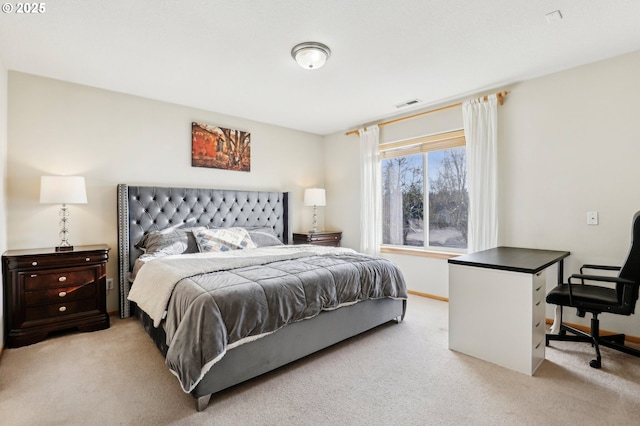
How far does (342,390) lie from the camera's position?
2.05 meters

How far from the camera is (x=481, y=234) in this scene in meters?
3.55

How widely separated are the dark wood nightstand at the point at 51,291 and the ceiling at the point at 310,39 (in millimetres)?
1770

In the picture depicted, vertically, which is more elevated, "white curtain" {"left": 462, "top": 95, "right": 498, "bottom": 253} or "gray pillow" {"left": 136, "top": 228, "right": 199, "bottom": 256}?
"white curtain" {"left": 462, "top": 95, "right": 498, "bottom": 253}

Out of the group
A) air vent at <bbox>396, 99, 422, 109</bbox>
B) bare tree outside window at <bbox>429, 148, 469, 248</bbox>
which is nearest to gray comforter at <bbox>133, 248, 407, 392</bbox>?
bare tree outside window at <bbox>429, 148, 469, 248</bbox>

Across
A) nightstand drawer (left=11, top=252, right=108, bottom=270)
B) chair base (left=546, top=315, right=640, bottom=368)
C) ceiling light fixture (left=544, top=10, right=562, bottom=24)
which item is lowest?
chair base (left=546, top=315, right=640, bottom=368)

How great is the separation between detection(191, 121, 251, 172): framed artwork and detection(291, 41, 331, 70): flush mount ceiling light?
2.01 m

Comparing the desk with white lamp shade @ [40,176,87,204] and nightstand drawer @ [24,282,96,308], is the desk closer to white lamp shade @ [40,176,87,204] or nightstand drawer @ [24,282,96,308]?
nightstand drawer @ [24,282,96,308]

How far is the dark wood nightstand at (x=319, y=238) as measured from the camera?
4770 millimetres

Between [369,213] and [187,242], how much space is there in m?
2.59

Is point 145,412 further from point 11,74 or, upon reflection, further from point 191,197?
point 11,74

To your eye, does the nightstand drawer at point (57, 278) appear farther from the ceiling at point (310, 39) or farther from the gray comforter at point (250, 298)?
the ceiling at point (310, 39)

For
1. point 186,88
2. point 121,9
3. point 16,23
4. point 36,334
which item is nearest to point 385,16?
point 121,9

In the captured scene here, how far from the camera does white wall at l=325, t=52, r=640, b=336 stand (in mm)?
2770

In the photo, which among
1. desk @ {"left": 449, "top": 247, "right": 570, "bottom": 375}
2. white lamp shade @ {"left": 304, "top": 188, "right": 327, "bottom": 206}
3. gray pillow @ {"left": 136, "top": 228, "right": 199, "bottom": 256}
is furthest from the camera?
white lamp shade @ {"left": 304, "top": 188, "right": 327, "bottom": 206}
